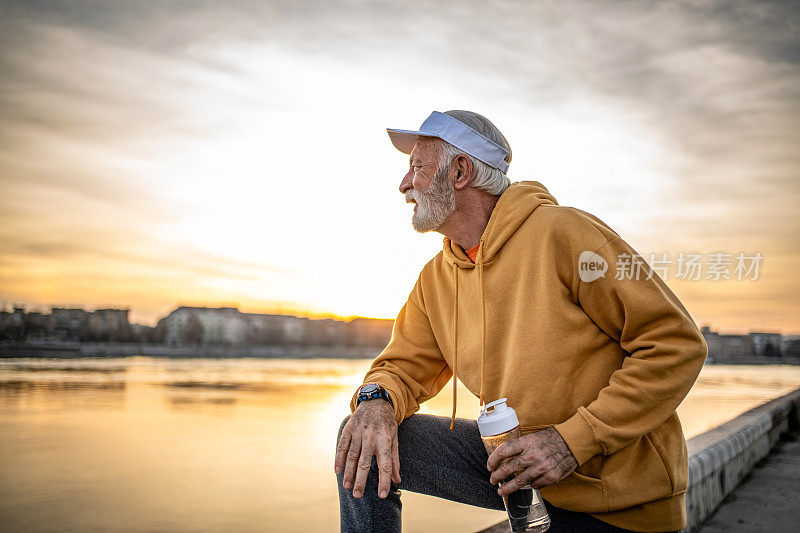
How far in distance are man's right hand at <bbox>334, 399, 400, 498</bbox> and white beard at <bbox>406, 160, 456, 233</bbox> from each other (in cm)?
51

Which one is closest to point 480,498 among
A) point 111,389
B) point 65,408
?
point 65,408

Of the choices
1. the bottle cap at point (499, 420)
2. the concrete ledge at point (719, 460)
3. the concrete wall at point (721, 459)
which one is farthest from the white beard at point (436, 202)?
the concrete wall at point (721, 459)

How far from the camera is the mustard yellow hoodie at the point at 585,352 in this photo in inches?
52.2

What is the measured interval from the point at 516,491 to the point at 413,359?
0.56 meters

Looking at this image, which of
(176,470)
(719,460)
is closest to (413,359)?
(719,460)

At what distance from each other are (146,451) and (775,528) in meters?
8.90

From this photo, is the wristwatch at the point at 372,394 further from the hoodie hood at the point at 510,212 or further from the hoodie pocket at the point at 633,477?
the hoodie pocket at the point at 633,477

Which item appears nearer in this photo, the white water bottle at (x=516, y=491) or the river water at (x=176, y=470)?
the white water bottle at (x=516, y=491)

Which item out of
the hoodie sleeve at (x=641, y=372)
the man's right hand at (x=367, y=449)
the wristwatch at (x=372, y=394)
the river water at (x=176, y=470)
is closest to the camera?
the hoodie sleeve at (x=641, y=372)

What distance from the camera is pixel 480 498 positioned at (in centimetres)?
168

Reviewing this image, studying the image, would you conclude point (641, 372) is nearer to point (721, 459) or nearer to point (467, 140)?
point (467, 140)

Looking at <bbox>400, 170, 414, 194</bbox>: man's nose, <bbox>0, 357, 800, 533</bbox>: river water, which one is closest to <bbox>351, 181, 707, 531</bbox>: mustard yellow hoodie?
<bbox>400, 170, 414, 194</bbox>: man's nose

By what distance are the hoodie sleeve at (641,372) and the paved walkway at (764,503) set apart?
2.05m

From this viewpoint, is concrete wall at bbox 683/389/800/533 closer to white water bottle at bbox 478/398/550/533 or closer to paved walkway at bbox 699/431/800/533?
paved walkway at bbox 699/431/800/533
